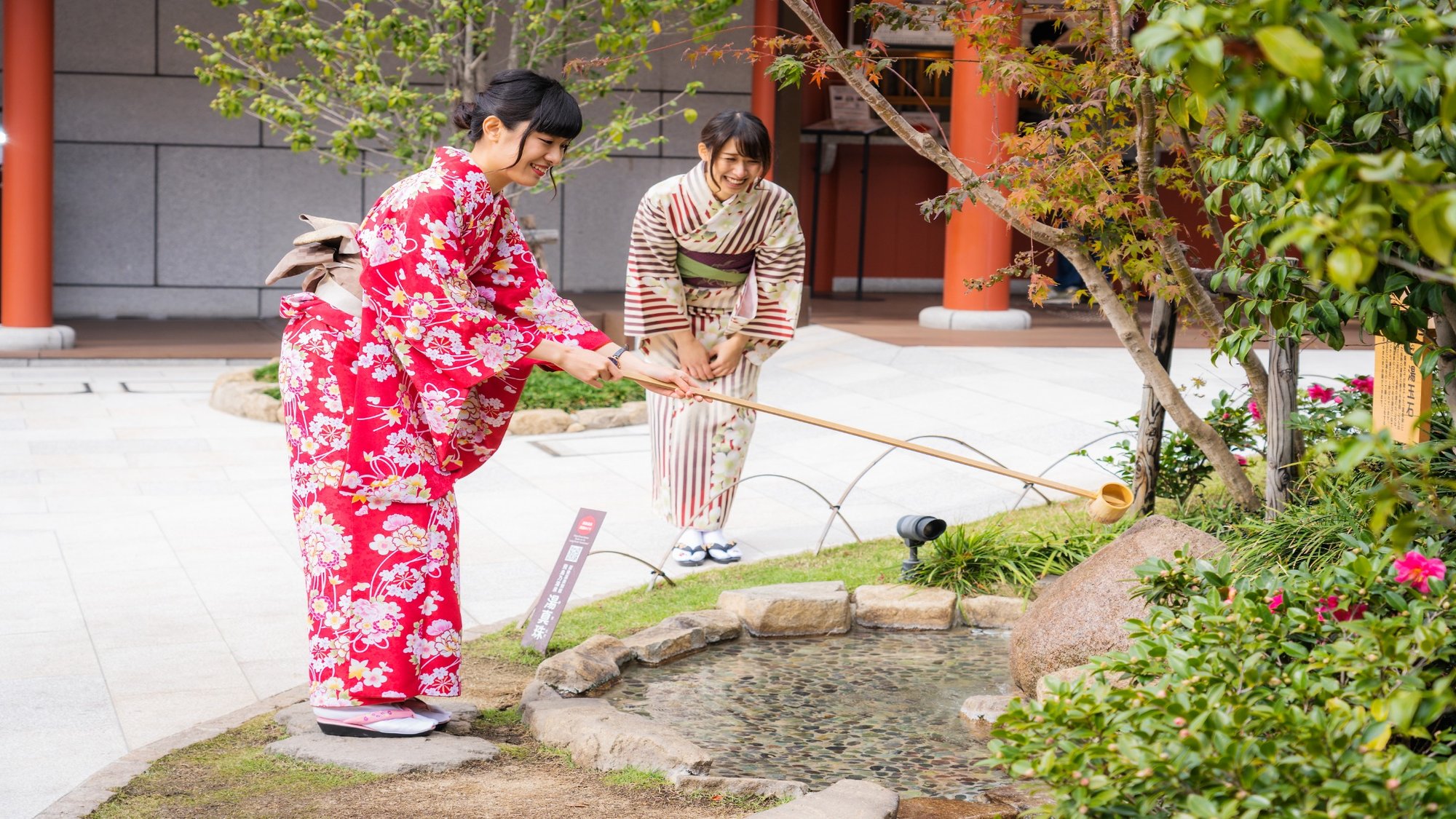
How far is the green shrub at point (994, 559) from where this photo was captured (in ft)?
16.1

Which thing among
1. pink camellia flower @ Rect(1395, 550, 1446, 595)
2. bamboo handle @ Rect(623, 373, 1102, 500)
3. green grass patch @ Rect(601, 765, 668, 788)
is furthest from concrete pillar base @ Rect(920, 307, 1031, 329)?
pink camellia flower @ Rect(1395, 550, 1446, 595)

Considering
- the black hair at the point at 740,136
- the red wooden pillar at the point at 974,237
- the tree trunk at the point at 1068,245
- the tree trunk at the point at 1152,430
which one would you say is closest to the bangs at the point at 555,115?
the tree trunk at the point at 1068,245

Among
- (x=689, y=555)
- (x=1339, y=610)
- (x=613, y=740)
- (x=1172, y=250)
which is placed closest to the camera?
(x=1339, y=610)

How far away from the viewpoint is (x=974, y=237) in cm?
1215

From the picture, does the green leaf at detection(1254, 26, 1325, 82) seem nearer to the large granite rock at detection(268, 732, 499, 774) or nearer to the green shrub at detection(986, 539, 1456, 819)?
the green shrub at detection(986, 539, 1456, 819)

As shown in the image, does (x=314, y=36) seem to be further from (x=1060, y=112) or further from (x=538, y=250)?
(x=1060, y=112)

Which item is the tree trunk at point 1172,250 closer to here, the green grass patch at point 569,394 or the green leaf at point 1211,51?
the green leaf at point 1211,51

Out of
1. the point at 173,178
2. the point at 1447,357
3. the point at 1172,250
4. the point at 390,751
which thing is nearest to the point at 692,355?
the point at 1172,250

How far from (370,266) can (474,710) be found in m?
1.21

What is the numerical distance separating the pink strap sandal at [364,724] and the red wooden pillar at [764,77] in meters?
8.84

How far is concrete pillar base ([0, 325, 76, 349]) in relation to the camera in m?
10.7

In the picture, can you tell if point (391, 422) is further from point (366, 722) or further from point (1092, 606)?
point (1092, 606)

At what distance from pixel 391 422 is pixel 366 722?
0.74 meters

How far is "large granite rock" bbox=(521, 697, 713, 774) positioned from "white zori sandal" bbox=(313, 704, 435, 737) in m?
0.32
